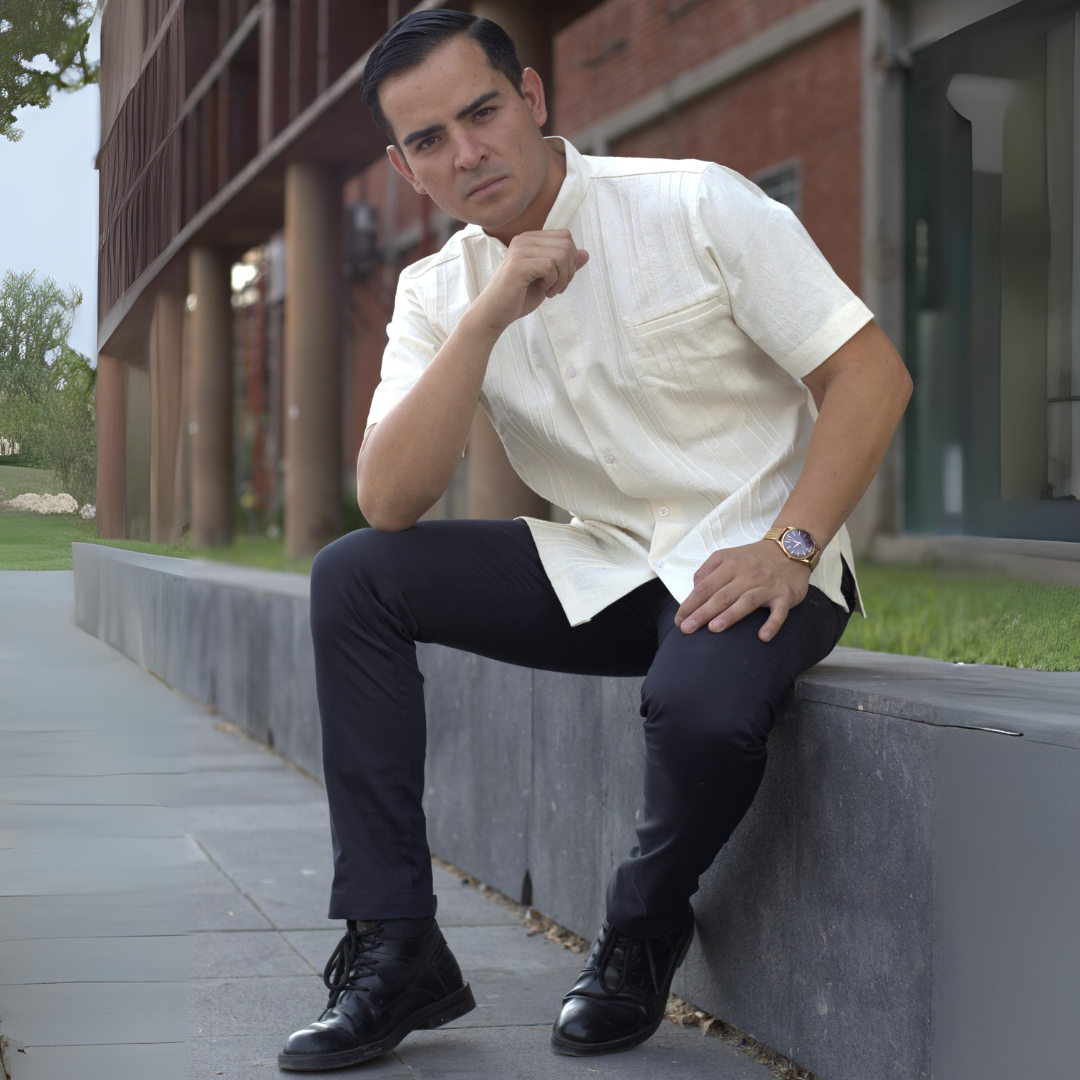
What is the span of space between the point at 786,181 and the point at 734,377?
325 inches

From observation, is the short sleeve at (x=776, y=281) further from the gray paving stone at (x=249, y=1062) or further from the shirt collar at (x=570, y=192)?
the gray paving stone at (x=249, y=1062)

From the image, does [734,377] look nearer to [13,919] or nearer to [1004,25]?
[1004,25]

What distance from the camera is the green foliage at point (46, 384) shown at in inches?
57.6

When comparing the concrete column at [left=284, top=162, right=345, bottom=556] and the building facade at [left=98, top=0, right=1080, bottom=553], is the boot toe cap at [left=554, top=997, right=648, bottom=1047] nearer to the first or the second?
the building facade at [left=98, top=0, right=1080, bottom=553]

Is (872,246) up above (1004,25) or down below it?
above

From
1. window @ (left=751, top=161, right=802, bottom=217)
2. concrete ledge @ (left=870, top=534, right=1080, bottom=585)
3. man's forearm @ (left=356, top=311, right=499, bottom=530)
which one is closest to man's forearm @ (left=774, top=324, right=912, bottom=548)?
concrete ledge @ (left=870, top=534, right=1080, bottom=585)

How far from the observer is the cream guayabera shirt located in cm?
207

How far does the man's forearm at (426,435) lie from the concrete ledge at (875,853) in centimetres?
51

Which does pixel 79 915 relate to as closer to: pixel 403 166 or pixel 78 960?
pixel 78 960

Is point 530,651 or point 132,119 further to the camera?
point 530,651

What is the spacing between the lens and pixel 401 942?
2.09 meters

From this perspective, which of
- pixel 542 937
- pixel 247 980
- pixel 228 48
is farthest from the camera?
pixel 228 48

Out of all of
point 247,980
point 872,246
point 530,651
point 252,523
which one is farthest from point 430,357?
point 252,523

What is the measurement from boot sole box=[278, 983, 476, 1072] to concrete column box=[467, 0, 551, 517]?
411cm
